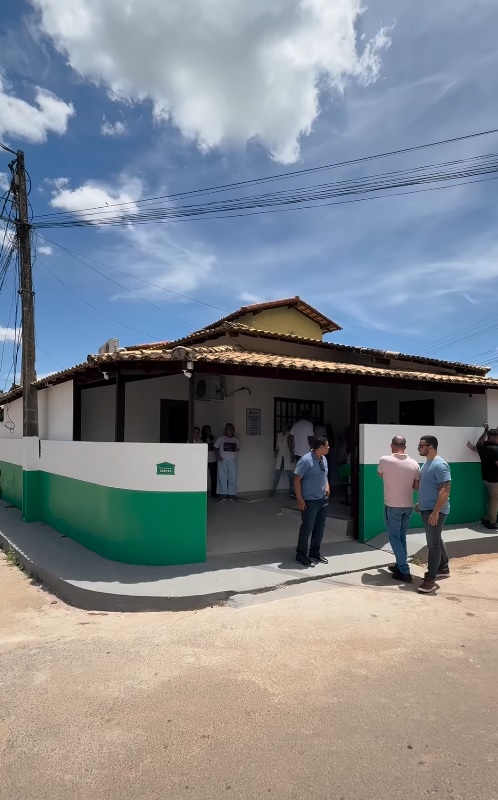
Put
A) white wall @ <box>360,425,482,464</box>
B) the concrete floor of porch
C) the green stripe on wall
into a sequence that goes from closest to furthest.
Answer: the green stripe on wall, the concrete floor of porch, white wall @ <box>360,425,482,464</box>

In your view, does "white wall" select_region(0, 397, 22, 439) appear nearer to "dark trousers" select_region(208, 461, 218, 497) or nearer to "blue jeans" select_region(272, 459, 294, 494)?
"dark trousers" select_region(208, 461, 218, 497)

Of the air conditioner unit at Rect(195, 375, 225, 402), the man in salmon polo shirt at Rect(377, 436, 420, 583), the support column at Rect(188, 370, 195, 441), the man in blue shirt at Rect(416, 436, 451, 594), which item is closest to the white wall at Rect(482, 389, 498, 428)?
the man in salmon polo shirt at Rect(377, 436, 420, 583)

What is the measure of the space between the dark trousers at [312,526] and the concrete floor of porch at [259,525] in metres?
0.73

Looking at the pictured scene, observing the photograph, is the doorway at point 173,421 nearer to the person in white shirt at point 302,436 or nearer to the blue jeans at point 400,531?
the person in white shirt at point 302,436

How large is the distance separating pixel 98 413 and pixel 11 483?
3.37 meters

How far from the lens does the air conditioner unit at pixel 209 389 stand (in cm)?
1108

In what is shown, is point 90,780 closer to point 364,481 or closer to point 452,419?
point 364,481

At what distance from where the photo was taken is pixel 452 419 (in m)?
10.3

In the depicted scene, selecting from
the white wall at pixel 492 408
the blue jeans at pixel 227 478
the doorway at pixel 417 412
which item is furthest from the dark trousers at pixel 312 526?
the doorway at pixel 417 412

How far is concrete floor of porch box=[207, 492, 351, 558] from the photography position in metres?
7.11

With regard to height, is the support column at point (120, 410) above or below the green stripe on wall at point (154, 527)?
above

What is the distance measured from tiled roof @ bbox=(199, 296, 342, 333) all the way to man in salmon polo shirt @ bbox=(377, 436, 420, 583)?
7.47 m

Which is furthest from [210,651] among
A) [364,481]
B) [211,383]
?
[211,383]

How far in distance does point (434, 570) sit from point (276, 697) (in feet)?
9.56
